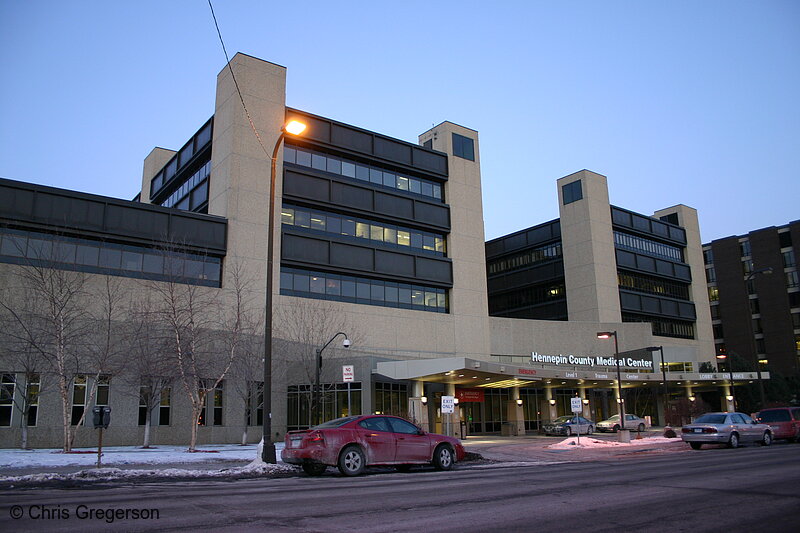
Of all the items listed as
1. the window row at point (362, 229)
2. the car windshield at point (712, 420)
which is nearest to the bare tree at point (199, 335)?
the window row at point (362, 229)

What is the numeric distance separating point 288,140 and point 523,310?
138 feet

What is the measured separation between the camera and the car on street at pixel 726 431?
25.1 m

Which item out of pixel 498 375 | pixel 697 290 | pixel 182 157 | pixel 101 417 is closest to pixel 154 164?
pixel 182 157

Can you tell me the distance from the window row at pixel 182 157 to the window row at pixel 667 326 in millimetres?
50687

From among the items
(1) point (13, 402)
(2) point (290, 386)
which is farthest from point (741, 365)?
(1) point (13, 402)

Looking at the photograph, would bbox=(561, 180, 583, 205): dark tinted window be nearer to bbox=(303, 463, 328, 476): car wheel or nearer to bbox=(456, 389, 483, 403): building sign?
bbox=(456, 389, 483, 403): building sign

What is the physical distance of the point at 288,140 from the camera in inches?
1896

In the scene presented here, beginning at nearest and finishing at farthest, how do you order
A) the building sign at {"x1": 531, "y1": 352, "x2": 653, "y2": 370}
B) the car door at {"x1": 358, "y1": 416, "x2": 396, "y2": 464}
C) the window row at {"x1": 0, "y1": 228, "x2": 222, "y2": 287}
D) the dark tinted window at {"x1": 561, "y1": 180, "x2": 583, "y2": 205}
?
the car door at {"x1": 358, "y1": 416, "x2": 396, "y2": 464}
the window row at {"x1": 0, "y1": 228, "x2": 222, "y2": 287}
the building sign at {"x1": 531, "y1": 352, "x2": 653, "y2": 370}
the dark tinted window at {"x1": 561, "y1": 180, "x2": 583, "y2": 205}

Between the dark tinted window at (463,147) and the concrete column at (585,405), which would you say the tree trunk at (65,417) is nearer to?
the concrete column at (585,405)

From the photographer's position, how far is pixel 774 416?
28.2 m

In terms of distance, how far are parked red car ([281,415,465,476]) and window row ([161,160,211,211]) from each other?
3540 centimetres

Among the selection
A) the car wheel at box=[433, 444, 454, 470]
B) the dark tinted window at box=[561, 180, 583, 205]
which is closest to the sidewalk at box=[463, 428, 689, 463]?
the car wheel at box=[433, 444, 454, 470]

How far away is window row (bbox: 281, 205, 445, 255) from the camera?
4800cm

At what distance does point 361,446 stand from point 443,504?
6.33m
